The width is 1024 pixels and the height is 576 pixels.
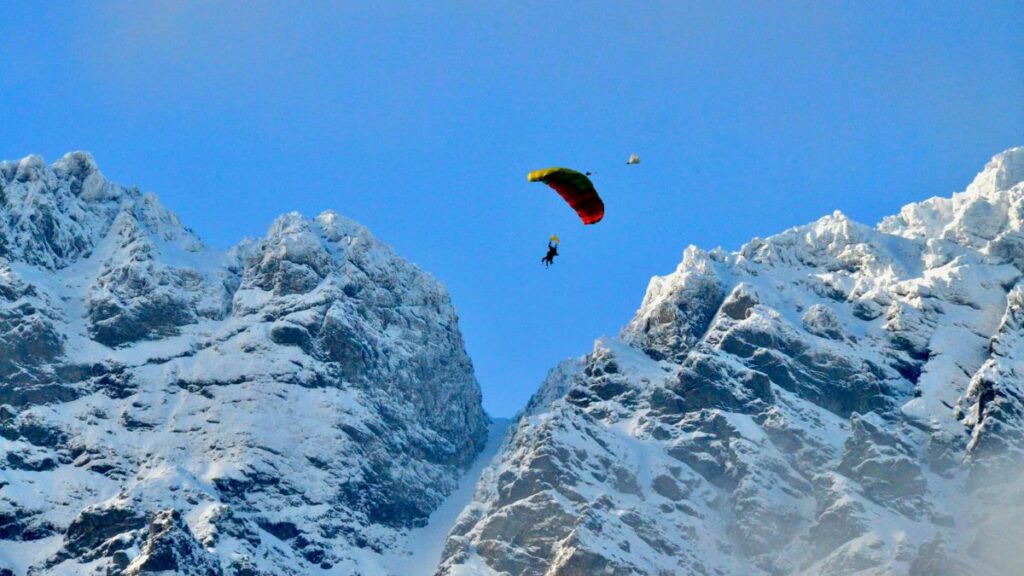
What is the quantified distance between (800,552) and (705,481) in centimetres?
2005

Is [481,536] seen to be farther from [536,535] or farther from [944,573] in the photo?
[944,573]

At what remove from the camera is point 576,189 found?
9012cm

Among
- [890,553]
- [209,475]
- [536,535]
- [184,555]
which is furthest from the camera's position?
[209,475]

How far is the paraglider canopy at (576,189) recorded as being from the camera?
89.8 meters

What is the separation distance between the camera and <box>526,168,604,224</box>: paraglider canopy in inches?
3533

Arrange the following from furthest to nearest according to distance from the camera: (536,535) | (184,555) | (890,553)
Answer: (536,535) → (890,553) → (184,555)

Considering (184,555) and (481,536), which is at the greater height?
(481,536)

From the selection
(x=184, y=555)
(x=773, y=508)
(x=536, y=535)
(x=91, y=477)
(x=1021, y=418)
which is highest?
(x=1021, y=418)

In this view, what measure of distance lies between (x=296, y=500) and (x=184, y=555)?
131 feet

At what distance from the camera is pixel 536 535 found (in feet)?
606

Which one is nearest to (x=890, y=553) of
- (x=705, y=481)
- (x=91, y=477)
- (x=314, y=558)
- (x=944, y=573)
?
(x=944, y=573)

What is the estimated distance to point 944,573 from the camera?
164875 mm

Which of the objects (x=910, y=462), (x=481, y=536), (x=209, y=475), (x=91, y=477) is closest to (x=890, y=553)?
(x=910, y=462)

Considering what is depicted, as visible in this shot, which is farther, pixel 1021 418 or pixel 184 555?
Answer: pixel 1021 418
